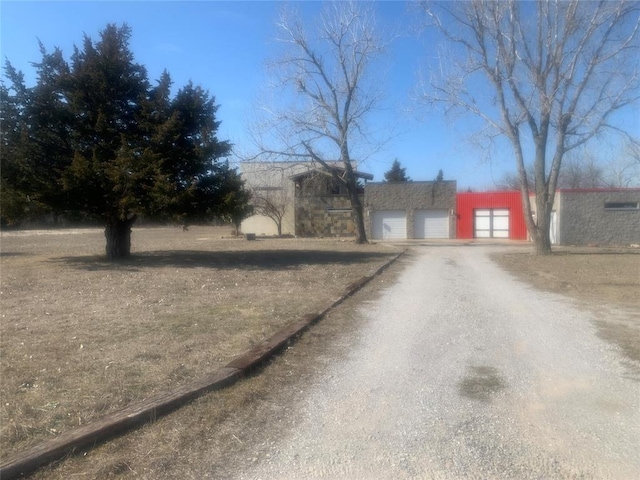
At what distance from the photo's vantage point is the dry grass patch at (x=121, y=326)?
16.3 ft

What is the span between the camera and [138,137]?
17.5 m

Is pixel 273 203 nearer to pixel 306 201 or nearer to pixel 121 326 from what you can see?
pixel 306 201

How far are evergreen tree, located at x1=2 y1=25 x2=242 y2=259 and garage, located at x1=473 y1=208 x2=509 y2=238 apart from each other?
22511mm

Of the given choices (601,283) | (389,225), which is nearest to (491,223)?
(389,225)

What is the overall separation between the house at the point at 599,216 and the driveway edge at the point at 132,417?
85.2 ft

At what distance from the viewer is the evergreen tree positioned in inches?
634

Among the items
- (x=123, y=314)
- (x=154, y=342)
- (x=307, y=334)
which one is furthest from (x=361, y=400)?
(x=123, y=314)

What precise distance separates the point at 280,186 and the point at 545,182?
2314cm

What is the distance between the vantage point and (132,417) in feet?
14.5

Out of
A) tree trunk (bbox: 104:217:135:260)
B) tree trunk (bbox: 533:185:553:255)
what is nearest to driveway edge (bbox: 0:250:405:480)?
tree trunk (bbox: 104:217:135:260)

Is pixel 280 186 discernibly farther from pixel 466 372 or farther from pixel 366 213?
pixel 466 372

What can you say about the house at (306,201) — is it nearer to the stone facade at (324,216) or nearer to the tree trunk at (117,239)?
the stone facade at (324,216)

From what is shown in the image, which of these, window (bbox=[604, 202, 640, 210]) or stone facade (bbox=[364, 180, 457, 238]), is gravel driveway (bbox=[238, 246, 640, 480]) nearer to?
window (bbox=[604, 202, 640, 210])

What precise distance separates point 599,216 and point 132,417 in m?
29.1
